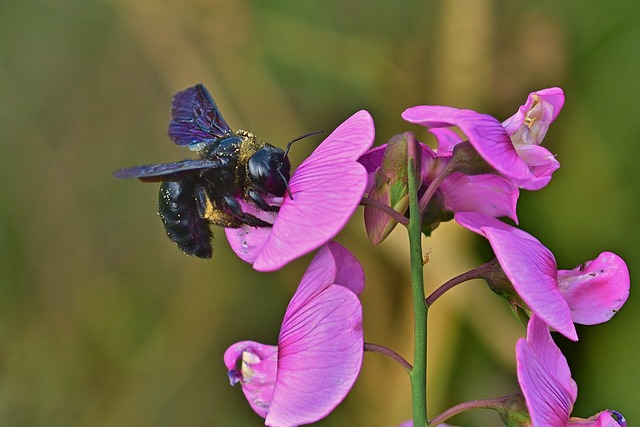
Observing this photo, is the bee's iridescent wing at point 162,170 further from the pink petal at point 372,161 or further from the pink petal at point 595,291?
the pink petal at point 595,291

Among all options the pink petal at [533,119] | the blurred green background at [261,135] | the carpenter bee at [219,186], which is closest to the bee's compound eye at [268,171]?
the carpenter bee at [219,186]

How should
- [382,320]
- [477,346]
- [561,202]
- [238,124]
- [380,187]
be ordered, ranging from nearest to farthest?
1. [380,187]
2. [561,202]
3. [477,346]
4. [382,320]
5. [238,124]

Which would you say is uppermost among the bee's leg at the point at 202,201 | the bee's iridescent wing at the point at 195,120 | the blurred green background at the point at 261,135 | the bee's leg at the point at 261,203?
the bee's iridescent wing at the point at 195,120

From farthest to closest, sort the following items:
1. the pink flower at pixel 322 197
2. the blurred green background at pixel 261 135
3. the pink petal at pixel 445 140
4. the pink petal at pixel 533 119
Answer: the blurred green background at pixel 261 135 < the pink petal at pixel 445 140 < the pink petal at pixel 533 119 < the pink flower at pixel 322 197

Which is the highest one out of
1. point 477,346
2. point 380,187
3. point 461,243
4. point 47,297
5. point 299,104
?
point 380,187

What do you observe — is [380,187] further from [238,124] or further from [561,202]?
[238,124]

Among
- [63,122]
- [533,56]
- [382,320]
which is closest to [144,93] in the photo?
[63,122]

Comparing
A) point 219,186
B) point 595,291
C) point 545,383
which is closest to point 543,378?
point 545,383
